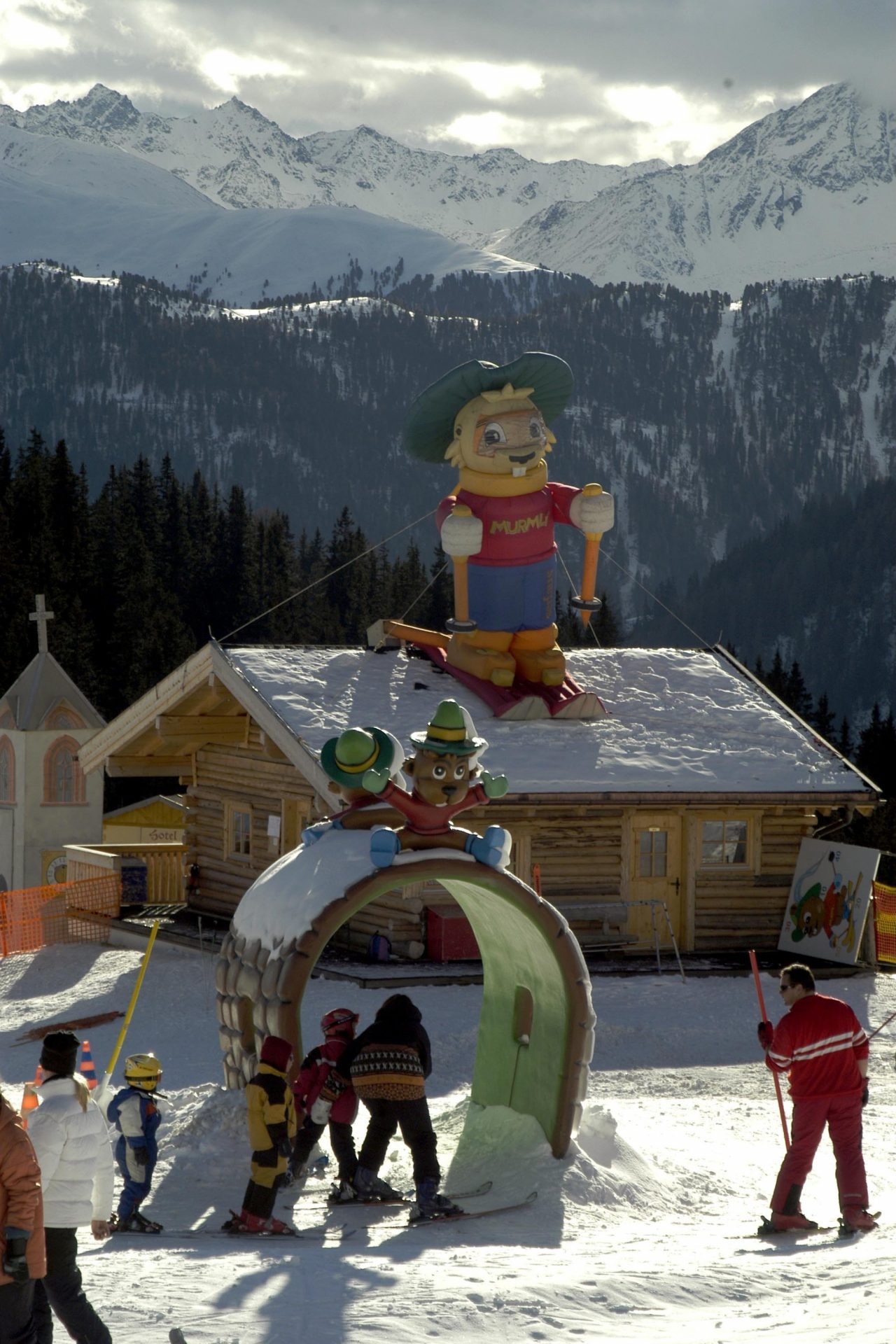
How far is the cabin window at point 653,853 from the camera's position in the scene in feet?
59.6

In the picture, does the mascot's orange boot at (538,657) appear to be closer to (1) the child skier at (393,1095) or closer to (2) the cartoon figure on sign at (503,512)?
(2) the cartoon figure on sign at (503,512)

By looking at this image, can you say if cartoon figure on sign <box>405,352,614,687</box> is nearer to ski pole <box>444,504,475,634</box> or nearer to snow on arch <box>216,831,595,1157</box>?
ski pole <box>444,504,475,634</box>

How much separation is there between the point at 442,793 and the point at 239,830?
32.6 feet

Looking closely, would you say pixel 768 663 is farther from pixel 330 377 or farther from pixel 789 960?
pixel 789 960

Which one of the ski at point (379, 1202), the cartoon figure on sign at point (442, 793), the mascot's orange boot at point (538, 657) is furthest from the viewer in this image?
the mascot's orange boot at point (538, 657)

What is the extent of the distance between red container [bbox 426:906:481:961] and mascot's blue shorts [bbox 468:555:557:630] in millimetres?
3692

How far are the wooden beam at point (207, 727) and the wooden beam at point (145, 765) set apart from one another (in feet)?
2.40

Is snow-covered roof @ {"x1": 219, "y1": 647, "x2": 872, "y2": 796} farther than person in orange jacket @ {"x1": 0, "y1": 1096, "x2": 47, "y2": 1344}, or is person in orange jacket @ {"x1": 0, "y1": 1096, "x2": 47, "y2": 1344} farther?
snow-covered roof @ {"x1": 219, "y1": 647, "x2": 872, "y2": 796}

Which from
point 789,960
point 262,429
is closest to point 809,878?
point 789,960

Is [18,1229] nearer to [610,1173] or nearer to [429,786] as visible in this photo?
[610,1173]

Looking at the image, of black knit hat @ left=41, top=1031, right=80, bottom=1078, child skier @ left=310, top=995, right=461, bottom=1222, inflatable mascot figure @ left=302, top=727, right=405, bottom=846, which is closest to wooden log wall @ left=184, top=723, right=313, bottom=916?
inflatable mascot figure @ left=302, top=727, right=405, bottom=846

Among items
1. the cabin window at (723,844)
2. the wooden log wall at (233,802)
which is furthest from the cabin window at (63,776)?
the cabin window at (723,844)

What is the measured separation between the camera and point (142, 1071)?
350 inches

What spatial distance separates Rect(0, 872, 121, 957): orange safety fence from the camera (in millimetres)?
19750
